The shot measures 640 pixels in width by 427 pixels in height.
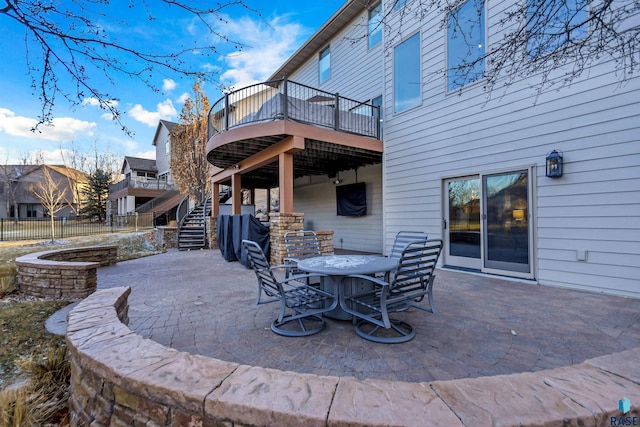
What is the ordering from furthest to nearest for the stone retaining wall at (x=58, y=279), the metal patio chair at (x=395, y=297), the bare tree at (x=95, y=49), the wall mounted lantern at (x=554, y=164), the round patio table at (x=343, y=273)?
the wall mounted lantern at (x=554, y=164)
the stone retaining wall at (x=58, y=279)
the round patio table at (x=343, y=273)
the metal patio chair at (x=395, y=297)
the bare tree at (x=95, y=49)

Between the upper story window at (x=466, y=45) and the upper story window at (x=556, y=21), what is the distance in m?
0.94

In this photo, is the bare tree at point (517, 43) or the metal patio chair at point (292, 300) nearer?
the metal patio chair at point (292, 300)

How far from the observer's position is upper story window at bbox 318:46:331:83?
10.1 metres

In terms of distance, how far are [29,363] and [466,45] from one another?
7.63 metres

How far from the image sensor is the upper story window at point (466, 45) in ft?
17.8

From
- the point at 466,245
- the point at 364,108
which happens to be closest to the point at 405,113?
the point at 364,108

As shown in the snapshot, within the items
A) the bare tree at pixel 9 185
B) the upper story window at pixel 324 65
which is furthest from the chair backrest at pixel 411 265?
the bare tree at pixel 9 185

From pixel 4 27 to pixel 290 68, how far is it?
403 inches

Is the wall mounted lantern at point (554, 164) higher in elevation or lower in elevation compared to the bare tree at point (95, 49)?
lower

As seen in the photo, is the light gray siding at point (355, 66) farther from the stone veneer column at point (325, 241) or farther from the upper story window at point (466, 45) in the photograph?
the stone veneer column at point (325, 241)

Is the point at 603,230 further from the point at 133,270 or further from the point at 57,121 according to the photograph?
the point at 133,270

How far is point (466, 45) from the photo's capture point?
18.7 ft

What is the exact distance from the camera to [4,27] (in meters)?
2.69

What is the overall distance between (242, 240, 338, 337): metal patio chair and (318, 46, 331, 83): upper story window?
8833 mm
